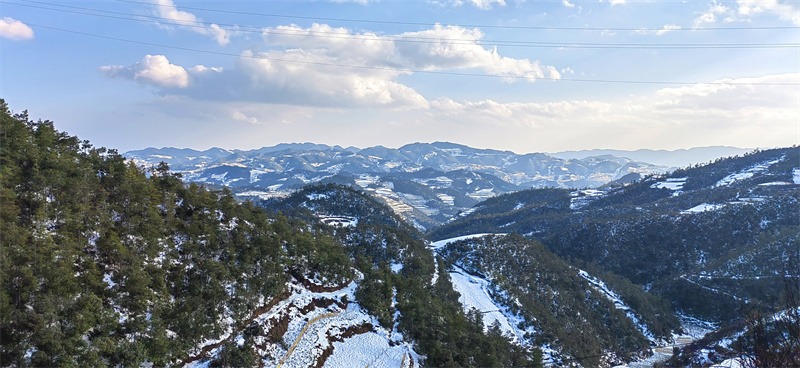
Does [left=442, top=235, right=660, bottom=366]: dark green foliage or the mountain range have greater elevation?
the mountain range

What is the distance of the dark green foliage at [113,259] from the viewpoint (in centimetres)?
2539

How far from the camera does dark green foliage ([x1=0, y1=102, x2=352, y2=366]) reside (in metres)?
25.4

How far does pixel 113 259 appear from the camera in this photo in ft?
110

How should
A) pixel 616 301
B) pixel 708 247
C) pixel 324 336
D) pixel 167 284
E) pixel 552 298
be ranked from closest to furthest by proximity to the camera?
pixel 167 284, pixel 324 336, pixel 552 298, pixel 616 301, pixel 708 247

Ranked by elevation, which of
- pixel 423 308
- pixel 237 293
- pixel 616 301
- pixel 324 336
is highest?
pixel 237 293

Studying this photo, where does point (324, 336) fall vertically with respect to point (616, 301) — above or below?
above

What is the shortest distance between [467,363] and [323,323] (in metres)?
19.0

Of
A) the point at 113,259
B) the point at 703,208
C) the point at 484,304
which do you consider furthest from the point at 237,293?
the point at 703,208

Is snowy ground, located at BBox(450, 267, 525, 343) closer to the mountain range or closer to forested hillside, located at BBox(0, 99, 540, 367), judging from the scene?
the mountain range

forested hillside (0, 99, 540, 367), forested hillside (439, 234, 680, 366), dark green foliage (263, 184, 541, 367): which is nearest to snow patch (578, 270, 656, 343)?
forested hillside (439, 234, 680, 366)

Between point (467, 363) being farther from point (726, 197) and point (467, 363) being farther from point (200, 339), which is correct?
point (726, 197)

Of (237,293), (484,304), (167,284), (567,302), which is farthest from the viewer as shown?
(567,302)

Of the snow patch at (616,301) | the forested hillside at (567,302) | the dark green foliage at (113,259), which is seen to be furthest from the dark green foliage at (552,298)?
the dark green foliage at (113,259)

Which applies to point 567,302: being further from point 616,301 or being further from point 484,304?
point 484,304
